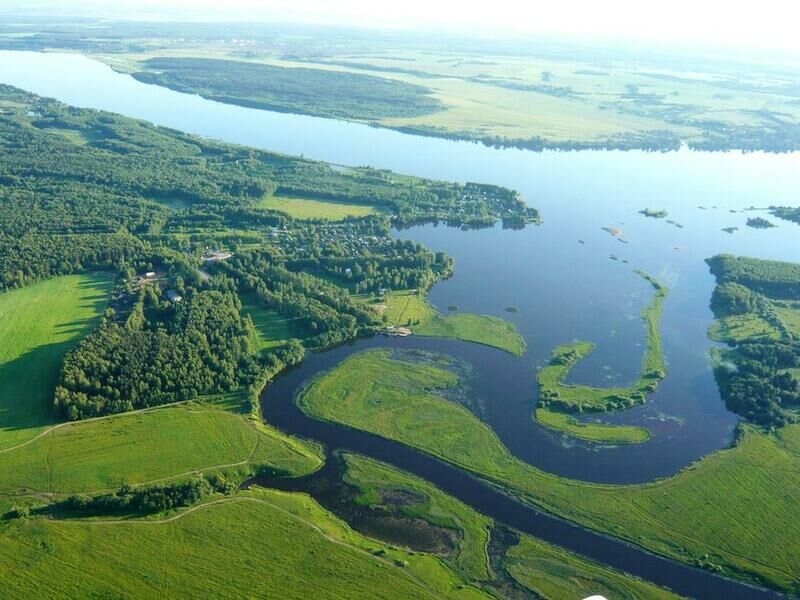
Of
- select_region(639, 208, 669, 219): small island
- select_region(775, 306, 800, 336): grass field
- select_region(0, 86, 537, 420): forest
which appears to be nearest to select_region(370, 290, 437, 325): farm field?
select_region(0, 86, 537, 420): forest

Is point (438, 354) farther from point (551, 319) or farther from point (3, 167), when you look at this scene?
point (3, 167)

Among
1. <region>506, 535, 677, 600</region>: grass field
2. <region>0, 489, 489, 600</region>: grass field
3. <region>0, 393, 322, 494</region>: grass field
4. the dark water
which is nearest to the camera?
<region>0, 489, 489, 600</region>: grass field

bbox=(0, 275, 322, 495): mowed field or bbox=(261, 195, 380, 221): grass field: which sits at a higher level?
bbox=(261, 195, 380, 221): grass field

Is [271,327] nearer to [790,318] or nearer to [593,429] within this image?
[593,429]

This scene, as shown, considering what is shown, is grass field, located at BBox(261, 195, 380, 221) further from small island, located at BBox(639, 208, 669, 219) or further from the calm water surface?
small island, located at BBox(639, 208, 669, 219)

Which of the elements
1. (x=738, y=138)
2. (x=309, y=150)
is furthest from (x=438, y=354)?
(x=738, y=138)
